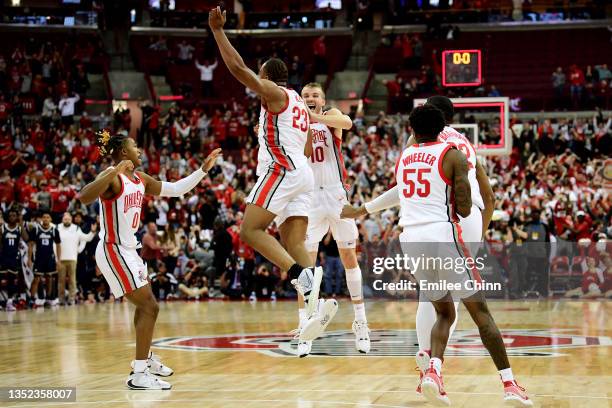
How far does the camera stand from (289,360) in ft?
35.9

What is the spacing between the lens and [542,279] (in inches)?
793

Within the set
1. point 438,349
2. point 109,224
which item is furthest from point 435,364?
point 109,224

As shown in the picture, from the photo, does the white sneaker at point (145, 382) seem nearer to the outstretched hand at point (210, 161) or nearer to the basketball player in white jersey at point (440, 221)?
the outstretched hand at point (210, 161)

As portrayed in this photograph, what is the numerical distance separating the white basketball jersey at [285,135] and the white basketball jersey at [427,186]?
1.43 meters

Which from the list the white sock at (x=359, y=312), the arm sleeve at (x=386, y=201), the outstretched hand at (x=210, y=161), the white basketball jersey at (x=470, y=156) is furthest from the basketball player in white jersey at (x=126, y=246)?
the white basketball jersey at (x=470, y=156)

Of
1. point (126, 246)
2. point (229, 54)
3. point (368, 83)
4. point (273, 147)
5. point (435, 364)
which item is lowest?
point (435, 364)

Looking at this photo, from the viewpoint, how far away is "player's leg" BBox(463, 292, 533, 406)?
24.5ft

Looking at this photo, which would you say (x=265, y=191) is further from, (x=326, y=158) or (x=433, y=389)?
(x=433, y=389)

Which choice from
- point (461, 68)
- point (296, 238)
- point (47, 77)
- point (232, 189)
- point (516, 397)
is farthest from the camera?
point (47, 77)

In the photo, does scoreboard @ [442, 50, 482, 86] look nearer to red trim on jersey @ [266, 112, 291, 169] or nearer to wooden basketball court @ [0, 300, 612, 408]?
wooden basketball court @ [0, 300, 612, 408]

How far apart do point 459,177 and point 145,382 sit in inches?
137

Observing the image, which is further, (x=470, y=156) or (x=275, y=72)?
(x=275, y=72)

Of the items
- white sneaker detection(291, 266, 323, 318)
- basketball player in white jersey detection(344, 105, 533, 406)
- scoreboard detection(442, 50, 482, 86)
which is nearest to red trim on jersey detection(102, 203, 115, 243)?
white sneaker detection(291, 266, 323, 318)

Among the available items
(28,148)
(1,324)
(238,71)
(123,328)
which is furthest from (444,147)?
(28,148)
